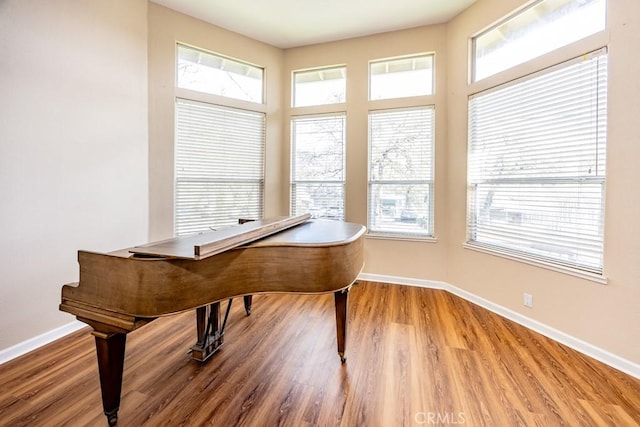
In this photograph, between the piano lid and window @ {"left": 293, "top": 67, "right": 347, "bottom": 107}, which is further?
window @ {"left": 293, "top": 67, "right": 347, "bottom": 107}

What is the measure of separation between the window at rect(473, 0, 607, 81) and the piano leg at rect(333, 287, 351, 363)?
2675 mm

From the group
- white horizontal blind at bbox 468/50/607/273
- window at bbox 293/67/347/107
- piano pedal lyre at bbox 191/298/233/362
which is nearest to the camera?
piano pedal lyre at bbox 191/298/233/362

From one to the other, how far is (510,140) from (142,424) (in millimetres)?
3513

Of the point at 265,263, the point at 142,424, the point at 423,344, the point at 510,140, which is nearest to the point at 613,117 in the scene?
the point at 510,140

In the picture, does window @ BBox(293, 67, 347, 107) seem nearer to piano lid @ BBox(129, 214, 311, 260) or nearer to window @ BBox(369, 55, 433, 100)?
window @ BBox(369, 55, 433, 100)

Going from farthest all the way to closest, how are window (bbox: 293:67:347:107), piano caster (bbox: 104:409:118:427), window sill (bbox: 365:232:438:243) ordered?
window (bbox: 293:67:347:107) < window sill (bbox: 365:232:438:243) < piano caster (bbox: 104:409:118:427)

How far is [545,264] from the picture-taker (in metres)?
2.47

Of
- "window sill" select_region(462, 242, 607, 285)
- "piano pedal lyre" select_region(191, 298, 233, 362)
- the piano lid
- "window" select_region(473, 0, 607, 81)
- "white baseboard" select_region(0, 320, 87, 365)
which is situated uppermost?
"window" select_region(473, 0, 607, 81)

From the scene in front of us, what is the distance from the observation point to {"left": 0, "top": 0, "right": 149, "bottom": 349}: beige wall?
2076 mm

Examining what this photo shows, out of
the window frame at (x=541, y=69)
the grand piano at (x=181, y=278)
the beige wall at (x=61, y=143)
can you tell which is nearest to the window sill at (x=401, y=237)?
the window frame at (x=541, y=69)

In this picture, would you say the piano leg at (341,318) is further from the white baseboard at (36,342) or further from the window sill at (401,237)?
the white baseboard at (36,342)

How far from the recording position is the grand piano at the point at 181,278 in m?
1.31

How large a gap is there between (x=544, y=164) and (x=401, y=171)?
150cm

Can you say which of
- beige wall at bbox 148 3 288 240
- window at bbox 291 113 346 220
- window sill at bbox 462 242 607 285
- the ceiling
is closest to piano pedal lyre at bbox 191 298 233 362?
beige wall at bbox 148 3 288 240
